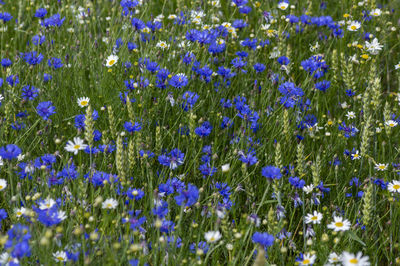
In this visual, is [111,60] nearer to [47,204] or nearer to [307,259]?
[47,204]

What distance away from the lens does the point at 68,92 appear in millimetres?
3453

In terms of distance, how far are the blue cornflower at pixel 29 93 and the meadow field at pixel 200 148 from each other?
1 centimetres

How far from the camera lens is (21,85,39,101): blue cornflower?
3070 millimetres

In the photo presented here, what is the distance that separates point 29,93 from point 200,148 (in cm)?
Answer: 103

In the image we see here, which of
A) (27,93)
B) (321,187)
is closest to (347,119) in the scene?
(321,187)

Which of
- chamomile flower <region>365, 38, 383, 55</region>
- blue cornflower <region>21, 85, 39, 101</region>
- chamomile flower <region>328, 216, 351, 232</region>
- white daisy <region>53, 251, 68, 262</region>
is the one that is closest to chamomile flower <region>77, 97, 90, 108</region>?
blue cornflower <region>21, 85, 39, 101</region>

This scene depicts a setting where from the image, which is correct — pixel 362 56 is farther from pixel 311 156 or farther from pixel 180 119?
pixel 180 119

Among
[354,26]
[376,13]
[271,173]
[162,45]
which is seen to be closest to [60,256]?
[271,173]

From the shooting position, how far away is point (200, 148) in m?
2.83

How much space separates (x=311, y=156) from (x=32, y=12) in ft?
8.56

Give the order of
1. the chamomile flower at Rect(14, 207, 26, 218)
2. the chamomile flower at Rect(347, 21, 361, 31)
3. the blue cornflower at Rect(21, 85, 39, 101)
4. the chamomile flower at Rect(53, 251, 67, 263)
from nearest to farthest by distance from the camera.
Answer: the chamomile flower at Rect(53, 251, 67, 263) < the chamomile flower at Rect(14, 207, 26, 218) < the blue cornflower at Rect(21, 85, 39, 101) < the chamomile flower at Rect(347, 21, 361, 31)

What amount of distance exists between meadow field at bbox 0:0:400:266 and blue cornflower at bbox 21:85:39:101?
12 millimetres

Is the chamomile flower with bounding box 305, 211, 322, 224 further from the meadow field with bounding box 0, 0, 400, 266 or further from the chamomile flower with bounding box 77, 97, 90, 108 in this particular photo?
the chamomile flower with bounding box 77, 97, 90, 108

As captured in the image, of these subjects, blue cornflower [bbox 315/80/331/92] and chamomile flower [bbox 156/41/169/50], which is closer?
blue cornflower [bbox 315/80/331/92]
